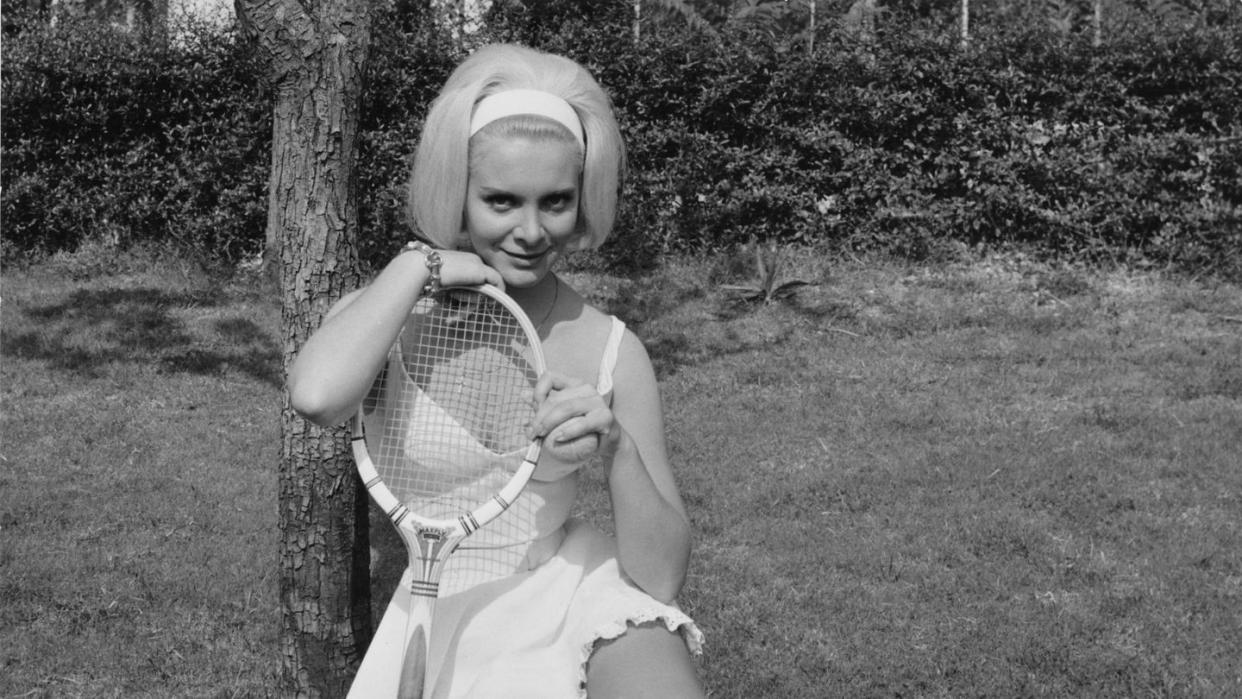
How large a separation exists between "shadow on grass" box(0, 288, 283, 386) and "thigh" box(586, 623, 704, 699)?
4811 millimetres

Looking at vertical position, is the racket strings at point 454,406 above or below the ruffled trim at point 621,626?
above

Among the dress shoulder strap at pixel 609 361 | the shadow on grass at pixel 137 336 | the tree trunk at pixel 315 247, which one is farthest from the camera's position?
the shadow on grass at pixel 137 336

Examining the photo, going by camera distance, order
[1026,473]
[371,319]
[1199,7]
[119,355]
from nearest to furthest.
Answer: [371,319] → [1026,473] → [119,355] → [1199,7]

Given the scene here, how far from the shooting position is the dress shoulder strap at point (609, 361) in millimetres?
2699

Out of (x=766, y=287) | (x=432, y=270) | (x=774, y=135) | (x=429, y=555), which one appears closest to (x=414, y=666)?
(x=429, y=555)

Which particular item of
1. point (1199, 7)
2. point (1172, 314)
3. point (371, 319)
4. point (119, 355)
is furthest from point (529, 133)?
point (1199, 7)

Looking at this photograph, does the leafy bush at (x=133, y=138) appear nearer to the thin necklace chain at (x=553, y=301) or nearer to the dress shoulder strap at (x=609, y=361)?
the thin necklace chain at (x=553, y=301)

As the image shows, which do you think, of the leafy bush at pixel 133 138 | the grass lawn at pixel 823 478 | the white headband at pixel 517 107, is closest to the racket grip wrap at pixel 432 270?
the white headband at pixel 517 107

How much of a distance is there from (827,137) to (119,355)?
15.8 feet

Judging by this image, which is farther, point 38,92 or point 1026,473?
point 38,92

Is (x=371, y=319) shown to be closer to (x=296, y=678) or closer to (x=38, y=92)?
(x=296, y=678)

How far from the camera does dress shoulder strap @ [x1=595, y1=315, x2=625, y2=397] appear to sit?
2699mm

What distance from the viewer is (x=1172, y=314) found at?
325 inches

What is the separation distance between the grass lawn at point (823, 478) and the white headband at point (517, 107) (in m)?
2.00
